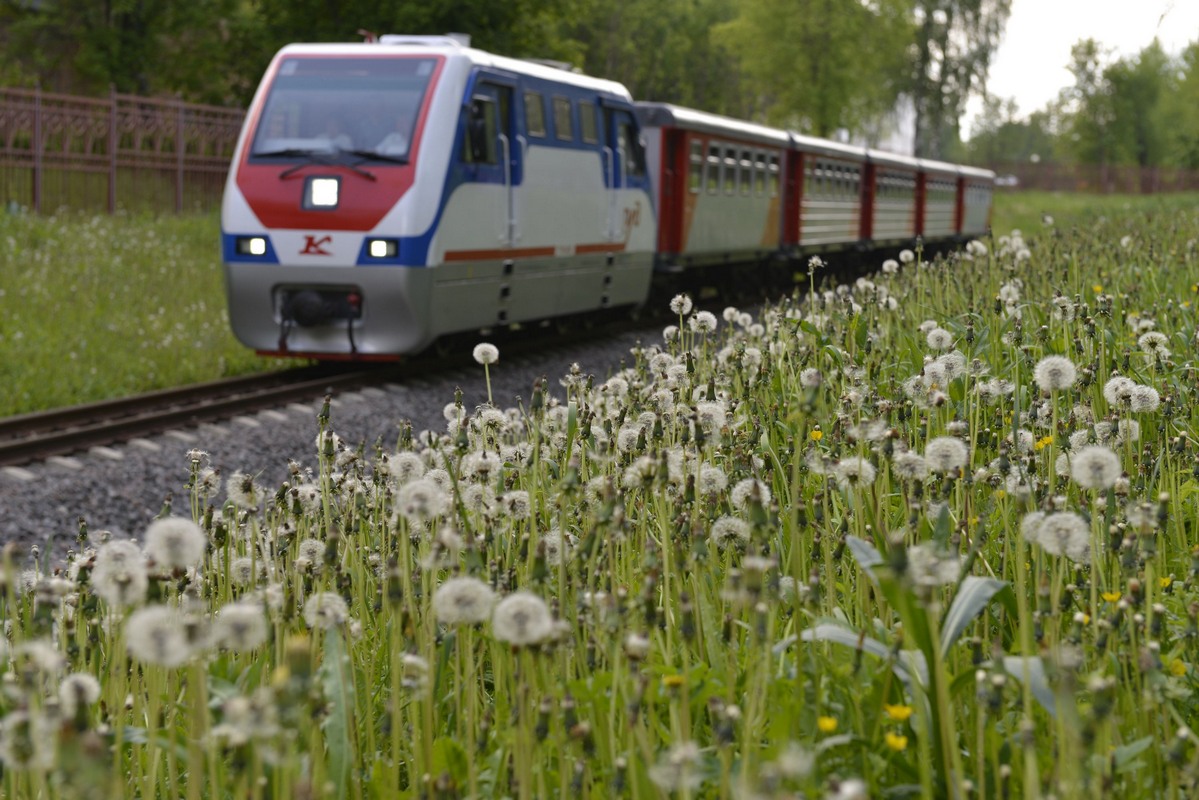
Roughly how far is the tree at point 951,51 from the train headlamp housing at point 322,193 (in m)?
58.1

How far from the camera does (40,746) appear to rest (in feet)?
5.99

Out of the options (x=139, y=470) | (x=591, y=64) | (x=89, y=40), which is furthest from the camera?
(x=591, y=64)

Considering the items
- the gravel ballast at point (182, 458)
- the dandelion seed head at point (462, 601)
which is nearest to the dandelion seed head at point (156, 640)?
the dandelion seed head at point (462, 601)

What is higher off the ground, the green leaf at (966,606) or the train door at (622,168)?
the train door at (622,168)

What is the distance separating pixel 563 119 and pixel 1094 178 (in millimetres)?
Answer: 74719

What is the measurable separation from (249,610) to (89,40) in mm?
30806

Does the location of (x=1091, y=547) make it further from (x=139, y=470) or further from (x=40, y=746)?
(x=139, y=470)

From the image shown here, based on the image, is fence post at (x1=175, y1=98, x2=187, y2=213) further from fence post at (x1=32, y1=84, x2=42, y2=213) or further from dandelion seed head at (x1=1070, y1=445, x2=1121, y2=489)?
dandelion seed head at (x1=1070, y1=445, x2=1121, y2=489)

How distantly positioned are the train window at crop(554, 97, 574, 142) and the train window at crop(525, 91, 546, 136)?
310 millimetres

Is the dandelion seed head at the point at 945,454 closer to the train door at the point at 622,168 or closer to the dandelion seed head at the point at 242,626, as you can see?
the dandelion seed head at the point at 242,626

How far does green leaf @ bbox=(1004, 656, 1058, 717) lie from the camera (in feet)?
8.07

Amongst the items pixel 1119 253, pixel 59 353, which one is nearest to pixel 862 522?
pixel 1119 253

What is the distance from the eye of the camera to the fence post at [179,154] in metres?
25.0

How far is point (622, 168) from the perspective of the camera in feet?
51.6
